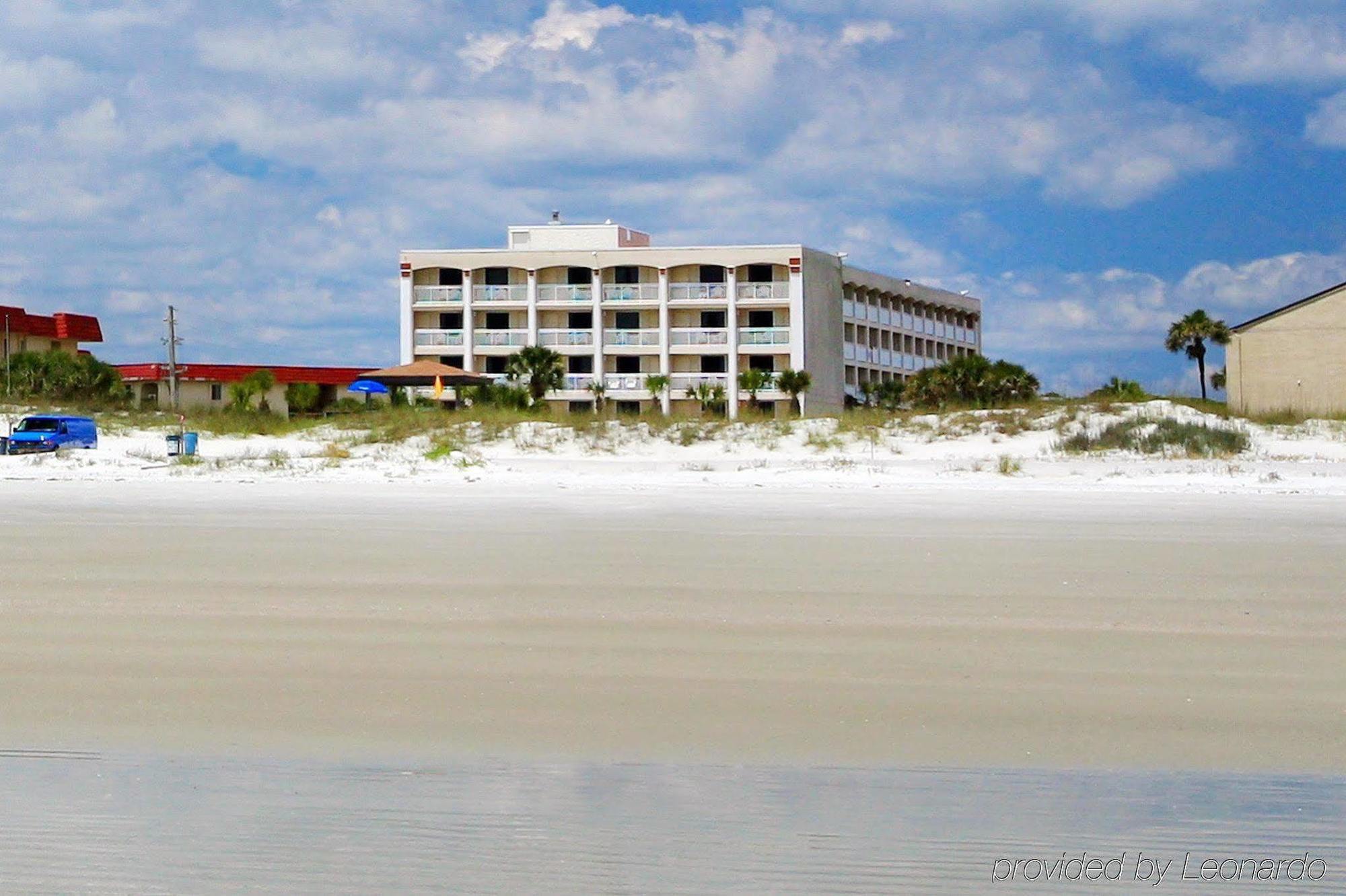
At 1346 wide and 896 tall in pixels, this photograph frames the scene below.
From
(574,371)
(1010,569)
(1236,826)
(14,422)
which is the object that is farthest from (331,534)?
(574,371)

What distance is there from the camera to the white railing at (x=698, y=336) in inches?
3174

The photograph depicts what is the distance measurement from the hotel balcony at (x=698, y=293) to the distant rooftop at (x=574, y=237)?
474cm

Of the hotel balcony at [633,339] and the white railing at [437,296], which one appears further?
the white railing at [437,296]

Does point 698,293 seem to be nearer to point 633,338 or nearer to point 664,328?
point 664,328

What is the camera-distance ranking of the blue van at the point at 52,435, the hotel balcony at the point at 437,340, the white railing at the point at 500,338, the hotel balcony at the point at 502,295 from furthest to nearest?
the hotel balcony at the point at 437,340
the hotel balcony at the point at 502,295
the white railing at the point at 500,338
the blue van at the point at 52,435

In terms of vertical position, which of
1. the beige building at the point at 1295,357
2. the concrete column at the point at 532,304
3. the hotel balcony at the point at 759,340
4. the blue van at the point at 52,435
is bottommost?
the blue van at the point at 52,435

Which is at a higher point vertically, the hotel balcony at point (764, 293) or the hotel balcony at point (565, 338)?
the hotel balcony at point (764, 293)

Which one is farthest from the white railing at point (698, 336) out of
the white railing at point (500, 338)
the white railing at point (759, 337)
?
the white railing at point (500, 338)

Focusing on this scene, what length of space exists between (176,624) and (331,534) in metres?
5.54

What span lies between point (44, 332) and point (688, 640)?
83.2 metres

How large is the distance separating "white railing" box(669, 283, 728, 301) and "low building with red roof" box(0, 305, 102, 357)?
3224 centimetres

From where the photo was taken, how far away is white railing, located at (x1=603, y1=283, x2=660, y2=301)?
3201 inches

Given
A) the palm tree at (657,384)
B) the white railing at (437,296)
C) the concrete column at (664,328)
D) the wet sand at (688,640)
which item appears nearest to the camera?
the wet sand at (688,640)

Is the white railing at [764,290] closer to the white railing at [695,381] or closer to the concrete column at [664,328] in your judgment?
the concrete column at [664,328]
